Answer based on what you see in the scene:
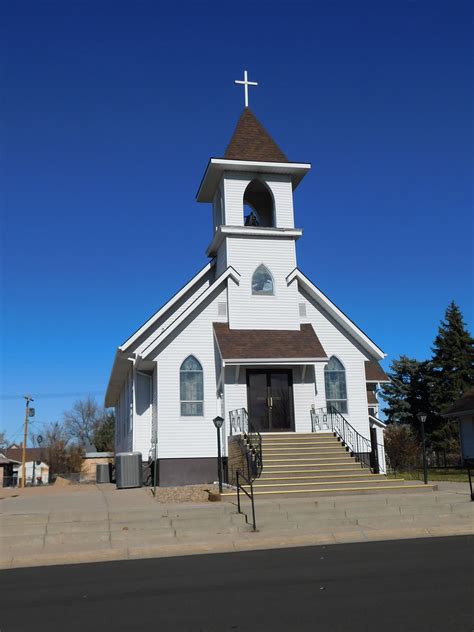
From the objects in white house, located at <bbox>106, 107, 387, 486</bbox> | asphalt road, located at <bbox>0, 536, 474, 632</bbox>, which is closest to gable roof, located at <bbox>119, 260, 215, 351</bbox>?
white house, located at <bbox>106, 107, 387, 486</bbox>

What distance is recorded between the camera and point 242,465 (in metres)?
18.4

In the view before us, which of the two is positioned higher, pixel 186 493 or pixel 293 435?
pixel 293 435

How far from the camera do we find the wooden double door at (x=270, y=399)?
69.1ft

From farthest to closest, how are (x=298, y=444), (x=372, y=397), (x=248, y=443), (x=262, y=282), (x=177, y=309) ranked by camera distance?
(x=372, y=397) → (x=177, y=309) → (x=262, y=282) → (x=298, y=444) → (x=248, y=443)

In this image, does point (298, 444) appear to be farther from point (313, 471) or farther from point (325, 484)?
point (325, 484)

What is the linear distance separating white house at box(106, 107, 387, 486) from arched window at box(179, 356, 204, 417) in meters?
0.03

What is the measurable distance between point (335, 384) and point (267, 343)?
10.5 ft

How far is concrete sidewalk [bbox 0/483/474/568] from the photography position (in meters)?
11.7

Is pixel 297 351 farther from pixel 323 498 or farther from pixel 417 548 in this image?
pixel 417 548

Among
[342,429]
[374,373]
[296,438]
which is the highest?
[374,373]

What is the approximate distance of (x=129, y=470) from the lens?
21.3 metres

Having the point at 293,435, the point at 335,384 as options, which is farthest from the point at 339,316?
the point at 293,435

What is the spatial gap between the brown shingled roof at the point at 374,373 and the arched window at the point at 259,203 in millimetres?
6935

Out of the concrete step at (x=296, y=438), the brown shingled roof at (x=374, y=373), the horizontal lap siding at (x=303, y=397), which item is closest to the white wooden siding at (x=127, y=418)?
the concrete step at (x=296, y=438)
